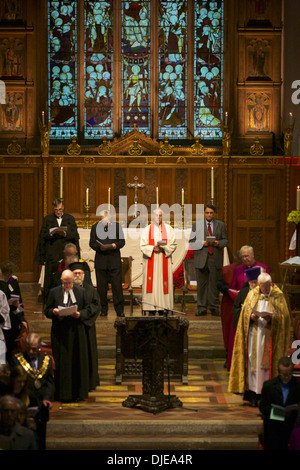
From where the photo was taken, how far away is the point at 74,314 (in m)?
8.30

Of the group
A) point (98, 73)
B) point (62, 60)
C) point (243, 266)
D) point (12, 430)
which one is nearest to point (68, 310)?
point (243, 266)

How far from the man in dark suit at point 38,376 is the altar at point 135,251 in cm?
592

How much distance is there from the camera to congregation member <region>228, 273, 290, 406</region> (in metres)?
8.13

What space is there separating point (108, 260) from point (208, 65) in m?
6.50

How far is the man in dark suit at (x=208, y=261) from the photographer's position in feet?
38.1

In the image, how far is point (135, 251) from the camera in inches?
525

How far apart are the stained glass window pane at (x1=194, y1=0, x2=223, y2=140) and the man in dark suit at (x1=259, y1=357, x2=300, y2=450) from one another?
31.8 feet

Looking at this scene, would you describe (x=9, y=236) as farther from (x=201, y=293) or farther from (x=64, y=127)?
(x=201, y=293)

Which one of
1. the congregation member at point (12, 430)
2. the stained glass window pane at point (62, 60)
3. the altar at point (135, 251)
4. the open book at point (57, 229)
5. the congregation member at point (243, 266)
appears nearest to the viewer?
the congregation member at point (12, 430)

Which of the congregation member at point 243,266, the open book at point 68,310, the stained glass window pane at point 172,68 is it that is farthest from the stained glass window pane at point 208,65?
the open book at point 68,310

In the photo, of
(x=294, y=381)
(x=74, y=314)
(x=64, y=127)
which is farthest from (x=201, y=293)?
(x=64, y=127)

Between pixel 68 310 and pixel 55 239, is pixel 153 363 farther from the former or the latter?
pixel 55 239

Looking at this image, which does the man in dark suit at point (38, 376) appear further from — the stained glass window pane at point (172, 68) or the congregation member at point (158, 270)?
the stained glass window pane at point (172, 68)

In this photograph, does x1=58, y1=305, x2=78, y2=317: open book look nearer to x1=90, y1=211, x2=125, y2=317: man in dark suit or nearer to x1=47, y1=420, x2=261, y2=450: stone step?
x1=47, y1=420, x2=261, y2=450: stone step
